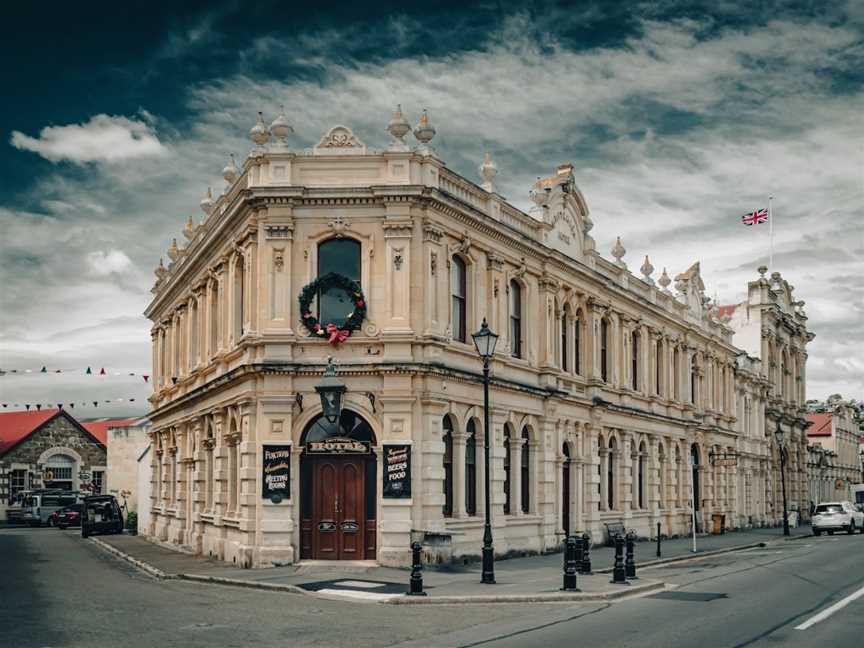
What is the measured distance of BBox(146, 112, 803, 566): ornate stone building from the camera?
25984 mm

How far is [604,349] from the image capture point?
130ft

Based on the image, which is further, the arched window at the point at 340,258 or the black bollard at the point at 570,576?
the arched window at the point at 340,258

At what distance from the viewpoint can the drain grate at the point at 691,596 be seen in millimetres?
19922

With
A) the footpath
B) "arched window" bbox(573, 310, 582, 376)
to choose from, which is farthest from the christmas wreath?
"arched window" bbox(573, 310, 582, 376)

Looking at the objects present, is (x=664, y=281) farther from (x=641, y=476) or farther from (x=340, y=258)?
(x=340, y=258)

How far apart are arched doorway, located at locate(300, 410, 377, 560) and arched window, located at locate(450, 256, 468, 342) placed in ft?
14.0

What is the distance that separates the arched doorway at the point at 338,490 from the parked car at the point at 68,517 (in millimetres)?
37038

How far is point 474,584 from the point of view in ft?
73.4

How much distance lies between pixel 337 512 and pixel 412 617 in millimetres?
8440

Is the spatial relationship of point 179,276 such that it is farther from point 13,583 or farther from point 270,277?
point 13,583

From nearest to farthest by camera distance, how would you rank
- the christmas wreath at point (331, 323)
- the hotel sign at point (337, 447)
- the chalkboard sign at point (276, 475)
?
the chalkboard sign at point (276, 475), the hotel sign at point (337, 447), the christmas wreath at point (331, 323)

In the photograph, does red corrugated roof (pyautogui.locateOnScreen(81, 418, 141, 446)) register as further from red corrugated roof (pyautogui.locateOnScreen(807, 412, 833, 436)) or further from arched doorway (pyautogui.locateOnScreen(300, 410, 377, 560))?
red corrugated roof (pyautogui.locateOnScreen(807, 412, 833, 436))

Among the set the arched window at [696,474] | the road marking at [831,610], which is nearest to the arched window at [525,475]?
the road marking at [831,610]

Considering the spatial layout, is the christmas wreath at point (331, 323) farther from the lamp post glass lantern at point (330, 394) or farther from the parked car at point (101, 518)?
the parked car at point (101, 518)
